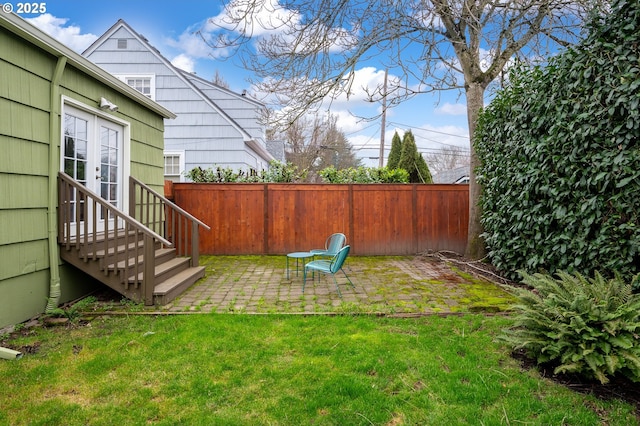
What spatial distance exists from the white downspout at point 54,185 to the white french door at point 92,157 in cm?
20

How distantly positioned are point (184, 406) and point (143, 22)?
25.5ft

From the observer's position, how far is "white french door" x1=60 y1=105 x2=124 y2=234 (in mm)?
4141

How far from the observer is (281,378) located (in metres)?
2.38

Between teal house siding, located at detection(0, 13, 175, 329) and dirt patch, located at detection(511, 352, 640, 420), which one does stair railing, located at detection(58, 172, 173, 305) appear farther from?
dirt patch, located at detection(511, 352, 640, 420)

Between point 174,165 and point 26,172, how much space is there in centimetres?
796

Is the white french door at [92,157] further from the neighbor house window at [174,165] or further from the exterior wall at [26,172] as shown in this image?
the neighbor house window at [174,165]

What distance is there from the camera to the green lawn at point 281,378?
78.4 inches

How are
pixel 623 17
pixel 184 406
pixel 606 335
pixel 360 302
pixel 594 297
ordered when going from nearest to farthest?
1. pixel 184 406
2. pixel 606 335
3. pixel 594 297
4. pixel 623 17
5. pixel 360 302

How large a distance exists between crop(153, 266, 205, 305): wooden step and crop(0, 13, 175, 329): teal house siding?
102 centimetres

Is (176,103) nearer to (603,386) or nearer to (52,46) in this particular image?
(52,46)

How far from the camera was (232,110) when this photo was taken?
1284 cm

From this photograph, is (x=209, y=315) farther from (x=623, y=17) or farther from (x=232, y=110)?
(x=232, y=110)

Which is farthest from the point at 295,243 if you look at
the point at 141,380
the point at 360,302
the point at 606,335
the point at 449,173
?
the point at 449,173

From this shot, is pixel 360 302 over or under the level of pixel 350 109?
under
